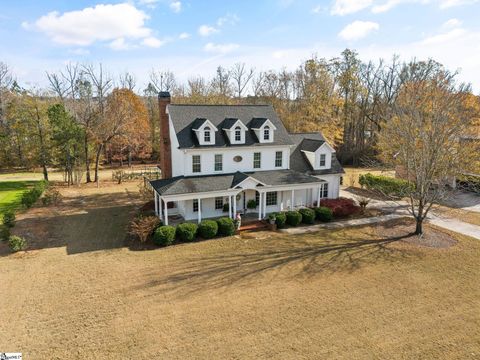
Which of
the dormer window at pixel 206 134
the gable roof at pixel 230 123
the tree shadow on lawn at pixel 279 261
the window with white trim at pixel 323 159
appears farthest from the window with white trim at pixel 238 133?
the tree shadow on lawn at pixel 279 261

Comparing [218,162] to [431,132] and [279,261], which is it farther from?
[431,132]

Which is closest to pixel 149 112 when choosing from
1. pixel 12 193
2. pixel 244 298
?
pixel 12 193

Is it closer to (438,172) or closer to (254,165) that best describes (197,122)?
(254,165)

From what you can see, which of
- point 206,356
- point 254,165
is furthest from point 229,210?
point 206,356

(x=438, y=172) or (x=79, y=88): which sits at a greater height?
(x=79, y=88)

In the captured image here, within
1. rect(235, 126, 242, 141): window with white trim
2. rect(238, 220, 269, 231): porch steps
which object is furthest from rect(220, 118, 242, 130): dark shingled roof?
rect(238, 220, 269, 231): porch steps

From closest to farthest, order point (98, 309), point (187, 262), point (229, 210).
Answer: point (98, 309), point (187, 262), point (229, 210)

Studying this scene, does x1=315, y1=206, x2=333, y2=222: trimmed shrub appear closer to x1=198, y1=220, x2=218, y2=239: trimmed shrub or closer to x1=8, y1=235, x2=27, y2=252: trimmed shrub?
x1=198, y1=220, x2=218, y2=239: trimmed shrub
